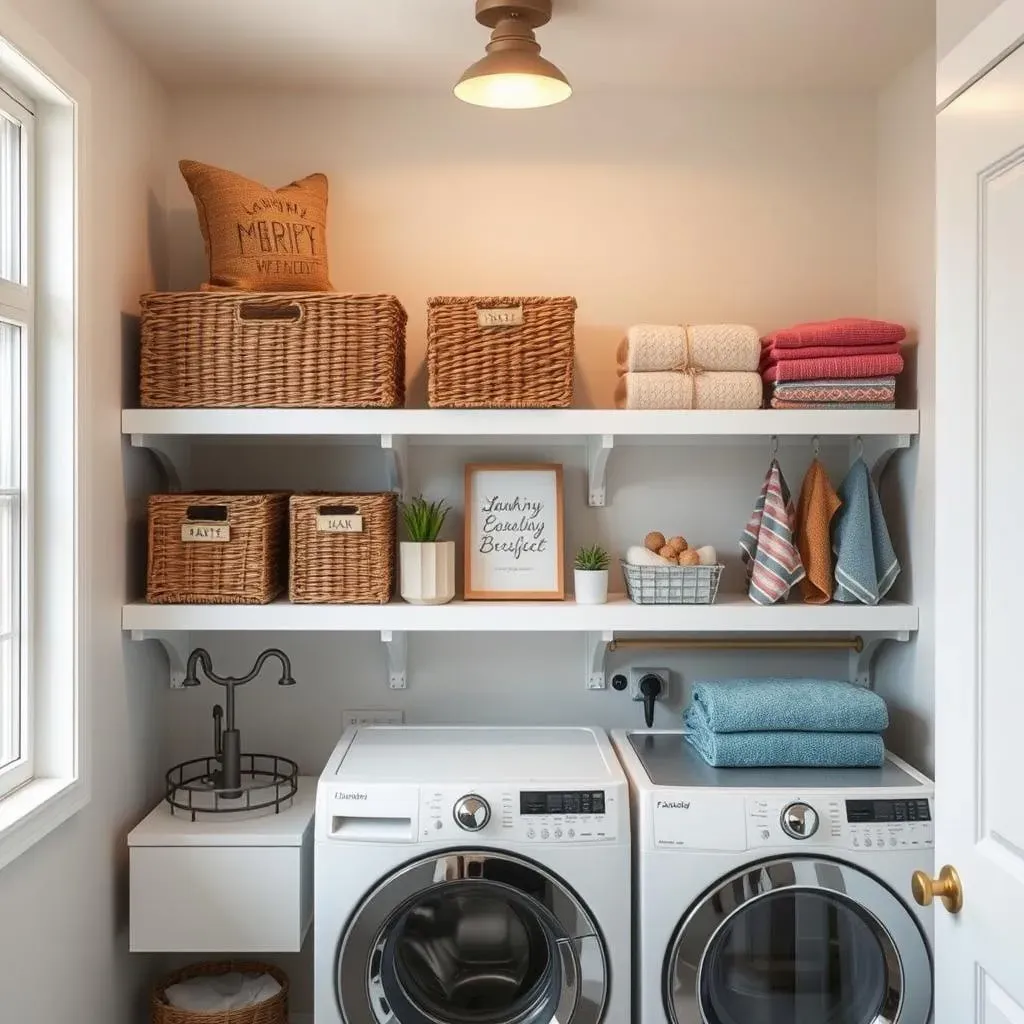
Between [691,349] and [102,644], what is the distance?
1438 millimetres

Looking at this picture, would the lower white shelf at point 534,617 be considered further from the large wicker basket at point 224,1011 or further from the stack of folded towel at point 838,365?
the large wicker basket at point 224,1011

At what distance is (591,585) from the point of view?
245cm

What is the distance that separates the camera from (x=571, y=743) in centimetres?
252

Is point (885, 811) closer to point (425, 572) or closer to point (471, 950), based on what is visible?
point (471, 950)

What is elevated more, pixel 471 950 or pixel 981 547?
pixel 981 547

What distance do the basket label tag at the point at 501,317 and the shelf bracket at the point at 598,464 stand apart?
33 centimetres

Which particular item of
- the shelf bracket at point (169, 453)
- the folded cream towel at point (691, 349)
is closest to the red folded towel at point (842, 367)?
the folded cream towel at point (691, 349)

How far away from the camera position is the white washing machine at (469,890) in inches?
84.5

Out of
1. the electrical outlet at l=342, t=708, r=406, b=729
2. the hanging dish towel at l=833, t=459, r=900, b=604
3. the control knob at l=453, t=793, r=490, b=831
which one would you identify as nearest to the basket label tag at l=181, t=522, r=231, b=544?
the electrical outlet at l=342, t=708, r=406, b=729

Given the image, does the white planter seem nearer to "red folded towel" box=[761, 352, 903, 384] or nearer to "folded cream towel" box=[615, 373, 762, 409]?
"folded cream towel" box=[615, 373, 762, 409]

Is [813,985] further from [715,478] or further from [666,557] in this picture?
[715,478]

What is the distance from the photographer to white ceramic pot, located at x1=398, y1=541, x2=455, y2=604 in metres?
2.42

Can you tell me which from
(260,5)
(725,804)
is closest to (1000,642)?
(725,804)

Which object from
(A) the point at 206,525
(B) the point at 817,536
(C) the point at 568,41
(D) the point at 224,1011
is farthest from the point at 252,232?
(D) the point at 224,1011
